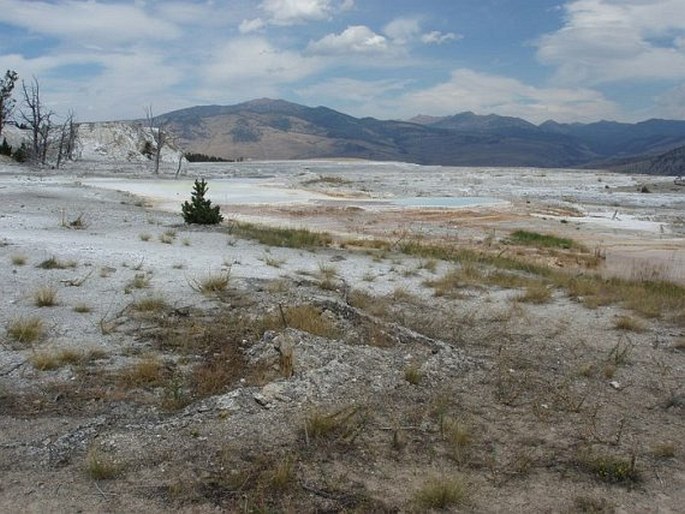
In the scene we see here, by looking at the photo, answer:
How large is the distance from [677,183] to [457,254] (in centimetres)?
4553

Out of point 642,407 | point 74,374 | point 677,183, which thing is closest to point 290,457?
point 74,374

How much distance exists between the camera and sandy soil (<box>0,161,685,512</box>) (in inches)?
193

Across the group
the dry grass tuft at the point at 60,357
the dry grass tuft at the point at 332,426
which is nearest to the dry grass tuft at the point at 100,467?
the dry grass tuft at the point at 332,426

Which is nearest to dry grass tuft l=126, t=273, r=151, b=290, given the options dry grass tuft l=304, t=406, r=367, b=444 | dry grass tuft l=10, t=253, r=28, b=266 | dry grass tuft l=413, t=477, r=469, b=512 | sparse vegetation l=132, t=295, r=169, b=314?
sparse vegetation l=132, t=295, r=169, b=314

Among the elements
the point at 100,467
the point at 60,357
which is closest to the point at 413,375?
the point at 100,467

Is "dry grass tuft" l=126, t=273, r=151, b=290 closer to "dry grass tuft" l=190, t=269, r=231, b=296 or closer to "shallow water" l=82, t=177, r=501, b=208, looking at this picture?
"dry grass tuft" l=190, t=269, r=231, b=296

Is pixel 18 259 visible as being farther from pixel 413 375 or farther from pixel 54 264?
pixel 413 375

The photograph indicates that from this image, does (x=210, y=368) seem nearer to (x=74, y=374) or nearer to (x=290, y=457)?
(x=74, y=374)

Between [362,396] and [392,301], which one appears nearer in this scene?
[362,396]

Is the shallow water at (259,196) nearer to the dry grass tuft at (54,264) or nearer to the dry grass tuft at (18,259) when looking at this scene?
the dry grass tuft at (18,259)

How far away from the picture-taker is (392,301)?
441 inches

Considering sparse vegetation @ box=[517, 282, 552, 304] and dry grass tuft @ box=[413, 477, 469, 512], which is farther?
sparse vegetation @ box=[517, 282, 552, 304]

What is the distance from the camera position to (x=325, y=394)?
6.46m

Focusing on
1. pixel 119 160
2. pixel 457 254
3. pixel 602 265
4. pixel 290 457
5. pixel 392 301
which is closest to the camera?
pixel 290 457
